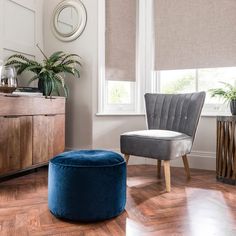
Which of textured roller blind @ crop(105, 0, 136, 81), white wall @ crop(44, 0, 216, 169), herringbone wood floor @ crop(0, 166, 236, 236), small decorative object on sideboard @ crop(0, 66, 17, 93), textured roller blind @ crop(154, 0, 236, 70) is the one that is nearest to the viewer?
herringbone wood floor @ crop(0, 166, 236, 236)

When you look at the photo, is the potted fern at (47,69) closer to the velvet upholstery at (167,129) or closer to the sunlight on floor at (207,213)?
A: the velvet upholstery at (167,129)

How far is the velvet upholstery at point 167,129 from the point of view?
2377 millimetres

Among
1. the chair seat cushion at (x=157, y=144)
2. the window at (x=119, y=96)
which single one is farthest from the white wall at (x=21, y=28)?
the chair seat cushion at (x=157, y=144)

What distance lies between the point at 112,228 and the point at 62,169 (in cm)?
46

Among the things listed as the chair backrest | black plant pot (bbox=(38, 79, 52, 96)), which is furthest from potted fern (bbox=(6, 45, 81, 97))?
the chair backrest

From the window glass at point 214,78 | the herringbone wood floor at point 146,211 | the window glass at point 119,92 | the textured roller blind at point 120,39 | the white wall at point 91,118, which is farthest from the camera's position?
the window glass at point 119,92

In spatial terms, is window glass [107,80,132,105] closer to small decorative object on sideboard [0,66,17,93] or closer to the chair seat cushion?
the chair seat cushion

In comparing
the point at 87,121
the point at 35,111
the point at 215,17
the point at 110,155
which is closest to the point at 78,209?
the point at 110,155

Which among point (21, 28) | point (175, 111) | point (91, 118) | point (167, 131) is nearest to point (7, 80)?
point (21, 28)

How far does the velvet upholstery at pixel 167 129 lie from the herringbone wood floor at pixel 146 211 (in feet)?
1.06

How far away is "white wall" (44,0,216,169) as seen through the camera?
320 centimetres

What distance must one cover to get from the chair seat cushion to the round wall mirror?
1549 mm

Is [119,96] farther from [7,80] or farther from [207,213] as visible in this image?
[207,213]

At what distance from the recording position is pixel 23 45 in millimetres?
3252
